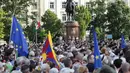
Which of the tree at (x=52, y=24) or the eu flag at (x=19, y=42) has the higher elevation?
the eu flag at (x=19, y=42)

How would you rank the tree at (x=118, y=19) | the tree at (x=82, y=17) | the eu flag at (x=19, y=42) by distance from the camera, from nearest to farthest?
the eu flag at (x=19, y=42) < the tree at (x=118, y=19) < the tree at (x=82, y=17)

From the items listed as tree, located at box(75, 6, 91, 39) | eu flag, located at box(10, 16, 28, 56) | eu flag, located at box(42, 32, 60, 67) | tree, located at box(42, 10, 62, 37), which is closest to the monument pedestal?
eu flag, located at box(10, 16, 28, 56)

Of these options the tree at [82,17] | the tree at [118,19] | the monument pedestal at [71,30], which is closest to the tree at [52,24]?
the tree at [82,17]

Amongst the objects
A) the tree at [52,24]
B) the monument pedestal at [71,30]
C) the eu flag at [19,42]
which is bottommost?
the tree at [52,24]

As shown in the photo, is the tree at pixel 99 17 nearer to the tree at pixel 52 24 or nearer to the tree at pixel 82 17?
the tree at pixel 82 17

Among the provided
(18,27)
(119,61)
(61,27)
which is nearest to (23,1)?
(61,27)

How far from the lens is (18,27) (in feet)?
43.8

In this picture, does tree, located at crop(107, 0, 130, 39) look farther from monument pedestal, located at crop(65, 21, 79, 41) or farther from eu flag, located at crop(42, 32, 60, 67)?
eu flag, located at crop(42, 32, 60, 67)

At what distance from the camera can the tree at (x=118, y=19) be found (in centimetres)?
6259

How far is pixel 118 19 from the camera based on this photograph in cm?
6278

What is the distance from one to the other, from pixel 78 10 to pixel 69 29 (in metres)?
32.5

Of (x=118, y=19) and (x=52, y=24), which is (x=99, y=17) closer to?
(x=118, y=19)

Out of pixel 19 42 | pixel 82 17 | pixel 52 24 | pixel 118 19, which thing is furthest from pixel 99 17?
pixel 19 42

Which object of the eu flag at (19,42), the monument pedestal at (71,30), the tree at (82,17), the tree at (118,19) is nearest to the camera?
the eu flag at (19,42)
